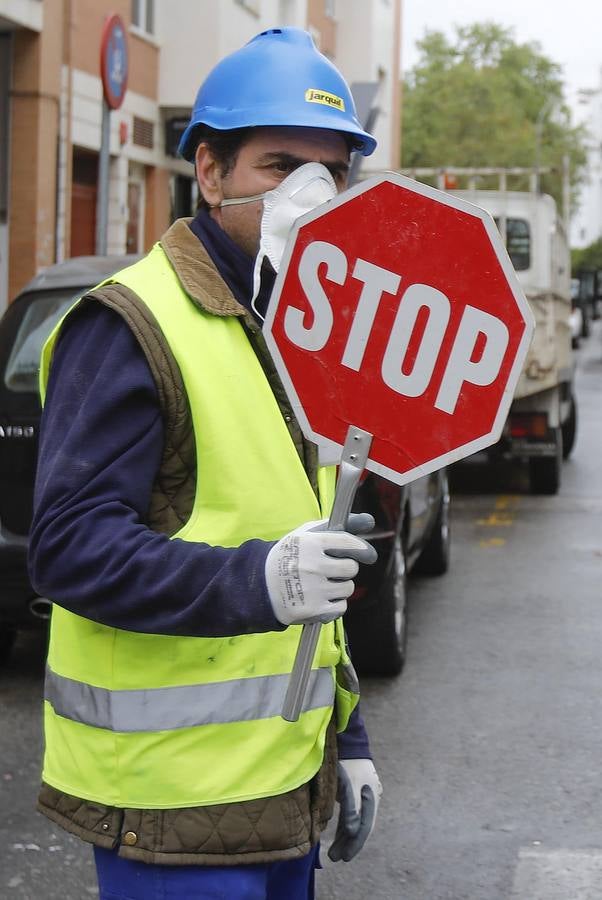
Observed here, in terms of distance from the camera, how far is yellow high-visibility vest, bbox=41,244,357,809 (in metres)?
2.11

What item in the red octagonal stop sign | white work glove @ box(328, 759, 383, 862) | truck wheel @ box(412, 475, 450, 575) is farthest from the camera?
truck wheel @ box(412, 475, 450, 575)

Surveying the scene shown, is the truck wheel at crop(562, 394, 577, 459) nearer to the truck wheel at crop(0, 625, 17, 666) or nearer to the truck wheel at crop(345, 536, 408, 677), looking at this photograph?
the truck wheel at crop(345, 536, 408, 677)

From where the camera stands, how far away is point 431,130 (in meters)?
65.1

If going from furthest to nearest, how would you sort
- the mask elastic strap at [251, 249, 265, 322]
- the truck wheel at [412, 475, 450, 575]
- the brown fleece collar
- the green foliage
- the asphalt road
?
the green foliage
the truck wheel at [412, 475, 450, 575]
the asphalt road
the mask elastic strap at [251, 249, 265, 322]
the brown fleece collar

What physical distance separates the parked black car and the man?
11.9 feet

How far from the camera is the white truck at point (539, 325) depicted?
42.3 ft

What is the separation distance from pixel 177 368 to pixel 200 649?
382 mm

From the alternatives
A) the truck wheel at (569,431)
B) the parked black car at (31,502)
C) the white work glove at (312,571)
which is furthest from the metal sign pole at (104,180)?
the white work glove at (312,571)

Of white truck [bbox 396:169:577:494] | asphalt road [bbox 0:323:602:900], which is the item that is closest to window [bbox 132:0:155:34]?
white truck [bbox 396:169:577:494]

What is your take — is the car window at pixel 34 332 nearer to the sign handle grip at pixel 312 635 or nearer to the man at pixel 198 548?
the man at pixel 198 548

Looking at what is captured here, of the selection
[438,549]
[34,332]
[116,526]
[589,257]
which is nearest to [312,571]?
[116,526]

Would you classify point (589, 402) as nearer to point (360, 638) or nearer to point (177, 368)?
point (360, 638)

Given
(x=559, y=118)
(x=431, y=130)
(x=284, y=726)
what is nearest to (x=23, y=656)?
(x=284, y=726)

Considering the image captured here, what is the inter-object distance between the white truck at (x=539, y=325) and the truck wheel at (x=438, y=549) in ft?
8.22
